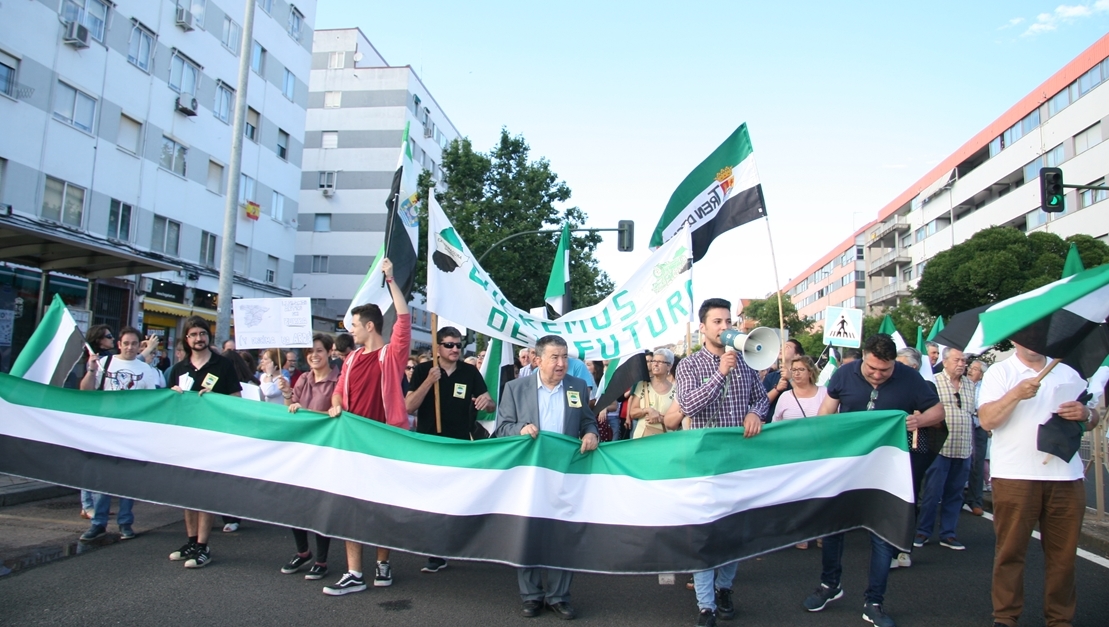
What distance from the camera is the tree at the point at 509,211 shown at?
32.0m

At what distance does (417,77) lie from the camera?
46.8 meters

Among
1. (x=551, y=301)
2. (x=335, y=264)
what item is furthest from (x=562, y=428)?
(x=335, y=264)

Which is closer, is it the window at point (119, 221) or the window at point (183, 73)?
the window at point (119, 221)

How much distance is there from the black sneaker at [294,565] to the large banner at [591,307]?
7.06ft

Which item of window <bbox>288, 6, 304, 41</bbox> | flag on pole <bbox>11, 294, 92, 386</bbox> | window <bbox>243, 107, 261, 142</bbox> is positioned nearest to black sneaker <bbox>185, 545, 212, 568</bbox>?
flag on pole <bbox>11, 294, 92, 386</bbox>

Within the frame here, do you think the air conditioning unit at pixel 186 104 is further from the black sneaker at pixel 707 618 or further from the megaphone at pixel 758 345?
the black sneaker at pixel 707 618

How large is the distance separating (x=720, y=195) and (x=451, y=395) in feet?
9.55

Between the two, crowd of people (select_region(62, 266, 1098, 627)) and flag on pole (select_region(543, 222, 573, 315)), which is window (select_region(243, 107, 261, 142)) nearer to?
flag on pole (select_region(543, 222, 573, 315))

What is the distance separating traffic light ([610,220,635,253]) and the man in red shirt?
52.6ft

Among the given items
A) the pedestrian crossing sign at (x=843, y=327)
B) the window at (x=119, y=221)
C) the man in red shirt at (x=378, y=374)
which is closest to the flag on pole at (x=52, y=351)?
the man in red shirt at (x=378, y=374)

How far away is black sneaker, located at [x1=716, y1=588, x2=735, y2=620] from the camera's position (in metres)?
4.91

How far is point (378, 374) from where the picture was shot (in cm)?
565

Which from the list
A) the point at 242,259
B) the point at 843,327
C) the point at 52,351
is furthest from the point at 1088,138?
the point at 52,351

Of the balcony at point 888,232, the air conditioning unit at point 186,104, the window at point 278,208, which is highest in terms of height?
the balcony at point 888,232
